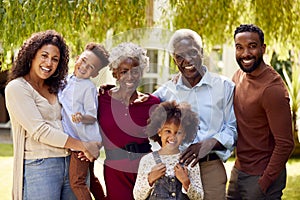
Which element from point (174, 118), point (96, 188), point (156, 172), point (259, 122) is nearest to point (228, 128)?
point (259, 122)

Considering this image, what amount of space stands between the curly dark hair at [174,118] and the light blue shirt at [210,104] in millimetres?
116

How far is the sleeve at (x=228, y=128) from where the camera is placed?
3568 mm

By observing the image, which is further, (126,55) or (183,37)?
(183,37)

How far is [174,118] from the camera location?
3.35m

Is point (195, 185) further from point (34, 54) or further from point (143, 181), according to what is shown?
point (34, 54)

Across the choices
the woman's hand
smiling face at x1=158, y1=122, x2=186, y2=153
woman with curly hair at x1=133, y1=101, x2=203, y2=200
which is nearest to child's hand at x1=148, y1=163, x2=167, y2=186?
woman with curly hair at x1=133, y1=101, x2=203, y2=200

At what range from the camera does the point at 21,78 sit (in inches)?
137

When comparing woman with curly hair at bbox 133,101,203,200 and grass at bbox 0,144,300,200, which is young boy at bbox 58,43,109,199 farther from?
grass at bbox 0,144,300,200

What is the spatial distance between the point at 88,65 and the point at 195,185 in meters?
0.94

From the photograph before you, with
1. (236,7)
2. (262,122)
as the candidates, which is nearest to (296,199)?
(236,7)

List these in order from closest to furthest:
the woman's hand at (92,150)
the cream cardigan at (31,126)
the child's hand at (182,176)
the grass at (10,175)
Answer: the child's hand at (182,176) → the cream cardigan at (31,126) → the woman's hand at (92,150) → the grass at (10,175)

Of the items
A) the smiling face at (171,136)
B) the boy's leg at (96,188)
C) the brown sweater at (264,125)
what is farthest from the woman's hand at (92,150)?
the brown sweater at (264,125)

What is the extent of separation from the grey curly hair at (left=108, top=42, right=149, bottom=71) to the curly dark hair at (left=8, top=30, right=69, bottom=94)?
289 mm

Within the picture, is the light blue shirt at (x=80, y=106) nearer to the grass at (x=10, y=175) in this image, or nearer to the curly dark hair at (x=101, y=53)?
the curly dark hair at (x=101, y=53)
